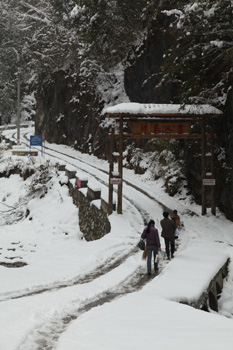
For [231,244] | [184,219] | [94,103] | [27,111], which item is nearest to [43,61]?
[94,103]

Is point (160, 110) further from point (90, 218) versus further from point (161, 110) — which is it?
point (90, 218)

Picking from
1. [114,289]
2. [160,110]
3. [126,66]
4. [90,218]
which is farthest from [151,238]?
[126,66]

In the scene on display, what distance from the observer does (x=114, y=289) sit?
9.16 metres

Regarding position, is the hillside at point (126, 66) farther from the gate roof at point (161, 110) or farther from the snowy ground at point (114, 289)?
the snowy ground at point (114, 289)

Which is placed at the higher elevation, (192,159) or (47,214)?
(192,159)

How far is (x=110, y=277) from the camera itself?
33.0 feet

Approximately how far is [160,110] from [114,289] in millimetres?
9343

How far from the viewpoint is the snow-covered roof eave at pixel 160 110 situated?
53.8 ft

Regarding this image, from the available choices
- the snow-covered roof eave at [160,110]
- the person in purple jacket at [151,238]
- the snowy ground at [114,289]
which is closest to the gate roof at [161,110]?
the snow-covered roof eave at [160,110]

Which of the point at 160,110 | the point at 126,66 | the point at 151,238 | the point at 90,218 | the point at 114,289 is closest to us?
the point at 114,289

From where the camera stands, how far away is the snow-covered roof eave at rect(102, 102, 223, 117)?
16406 mm

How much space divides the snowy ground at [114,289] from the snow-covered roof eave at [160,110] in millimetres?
4550

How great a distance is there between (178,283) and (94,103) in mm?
30691

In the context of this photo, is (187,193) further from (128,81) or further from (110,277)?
(128,81)
